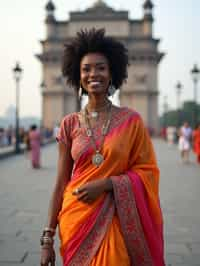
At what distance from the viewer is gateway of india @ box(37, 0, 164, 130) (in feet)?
158

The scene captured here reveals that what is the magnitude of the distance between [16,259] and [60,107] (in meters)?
44.6

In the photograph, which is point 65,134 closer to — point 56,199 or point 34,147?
point 56,199

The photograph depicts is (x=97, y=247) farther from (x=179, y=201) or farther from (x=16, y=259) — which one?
(x=179, y=201)

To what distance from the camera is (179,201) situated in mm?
8055

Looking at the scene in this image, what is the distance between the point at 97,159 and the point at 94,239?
41 cm

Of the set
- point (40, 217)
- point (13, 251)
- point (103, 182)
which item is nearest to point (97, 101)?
point (103, 182)

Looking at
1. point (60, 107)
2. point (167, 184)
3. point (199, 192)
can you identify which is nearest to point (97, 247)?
point (199, 192)

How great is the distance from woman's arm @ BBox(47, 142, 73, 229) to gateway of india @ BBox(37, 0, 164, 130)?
45383 millimetres

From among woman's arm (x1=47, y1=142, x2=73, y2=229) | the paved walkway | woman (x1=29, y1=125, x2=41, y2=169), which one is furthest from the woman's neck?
woman (x1=29, y1=125, x2=41, y2=169)

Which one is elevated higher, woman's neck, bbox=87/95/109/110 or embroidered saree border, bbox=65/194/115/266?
woman's neck, bbox=87/95/109/110

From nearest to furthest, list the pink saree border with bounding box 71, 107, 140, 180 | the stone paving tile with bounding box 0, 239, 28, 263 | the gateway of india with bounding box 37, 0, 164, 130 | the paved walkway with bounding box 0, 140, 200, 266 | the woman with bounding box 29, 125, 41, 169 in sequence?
the pink saree border with bounding box 71, 107, 140, 180
the stone paving tile with bounding box 0, 239, 28, 263
the paved walkway with bounding box 0, 140, 200, 266
the woman with bounding box 29, 125, 41, 169
the gateway of india with bounding box 37, 0, 164, 130

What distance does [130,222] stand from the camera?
7.58 ft

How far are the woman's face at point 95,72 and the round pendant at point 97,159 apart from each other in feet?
1.22

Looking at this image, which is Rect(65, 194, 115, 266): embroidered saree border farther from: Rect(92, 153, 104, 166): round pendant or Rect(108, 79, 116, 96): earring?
Result: Rect(108, 79, 116, 96): earring
